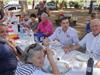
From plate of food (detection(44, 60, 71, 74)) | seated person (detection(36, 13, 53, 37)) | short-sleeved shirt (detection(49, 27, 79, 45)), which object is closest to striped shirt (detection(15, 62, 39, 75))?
plate of food (detection(44, 60, 71, 74))

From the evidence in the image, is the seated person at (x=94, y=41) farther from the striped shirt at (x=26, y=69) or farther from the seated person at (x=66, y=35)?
the striped shirt at (x=26, y=69)

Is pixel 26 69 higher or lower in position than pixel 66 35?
higher

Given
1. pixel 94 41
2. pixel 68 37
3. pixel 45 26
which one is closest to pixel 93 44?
pixel 94 41

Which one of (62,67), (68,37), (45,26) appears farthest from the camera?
(45,26)

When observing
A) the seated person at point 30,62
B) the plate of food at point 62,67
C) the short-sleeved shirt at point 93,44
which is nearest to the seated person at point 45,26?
the short-sleeved shirt at point 93,44

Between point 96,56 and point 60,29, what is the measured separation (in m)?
1.37

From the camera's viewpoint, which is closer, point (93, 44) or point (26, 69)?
point (26, 69)

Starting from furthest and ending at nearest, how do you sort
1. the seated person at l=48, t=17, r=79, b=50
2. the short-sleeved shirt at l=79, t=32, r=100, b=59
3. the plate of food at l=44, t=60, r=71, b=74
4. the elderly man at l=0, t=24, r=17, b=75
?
the seated person at l=48, t=17, r=79, b=50, the short-sleeved shirt at l=79, t=32, r=100, b=59, the plate of food at l=44, t=60, r=71, b=74, the elderly man at l=0, t=24, r=17, b=75

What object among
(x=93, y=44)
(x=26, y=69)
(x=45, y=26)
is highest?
(x=26, y=69)

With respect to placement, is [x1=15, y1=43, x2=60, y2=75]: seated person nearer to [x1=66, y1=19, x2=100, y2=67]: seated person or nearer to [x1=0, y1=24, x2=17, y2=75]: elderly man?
[x1=0, y1=24, x2=17, y2=75]: elderly man

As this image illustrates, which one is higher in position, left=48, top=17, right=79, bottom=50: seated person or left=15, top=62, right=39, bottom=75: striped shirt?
left=15, top=62, right=39, bottom=75: striped shirt

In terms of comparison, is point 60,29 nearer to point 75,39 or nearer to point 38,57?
point 75,39

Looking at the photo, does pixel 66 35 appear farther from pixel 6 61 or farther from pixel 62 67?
pixel 6 61

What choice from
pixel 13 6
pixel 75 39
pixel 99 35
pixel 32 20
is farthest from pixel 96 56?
pixel 13 6
